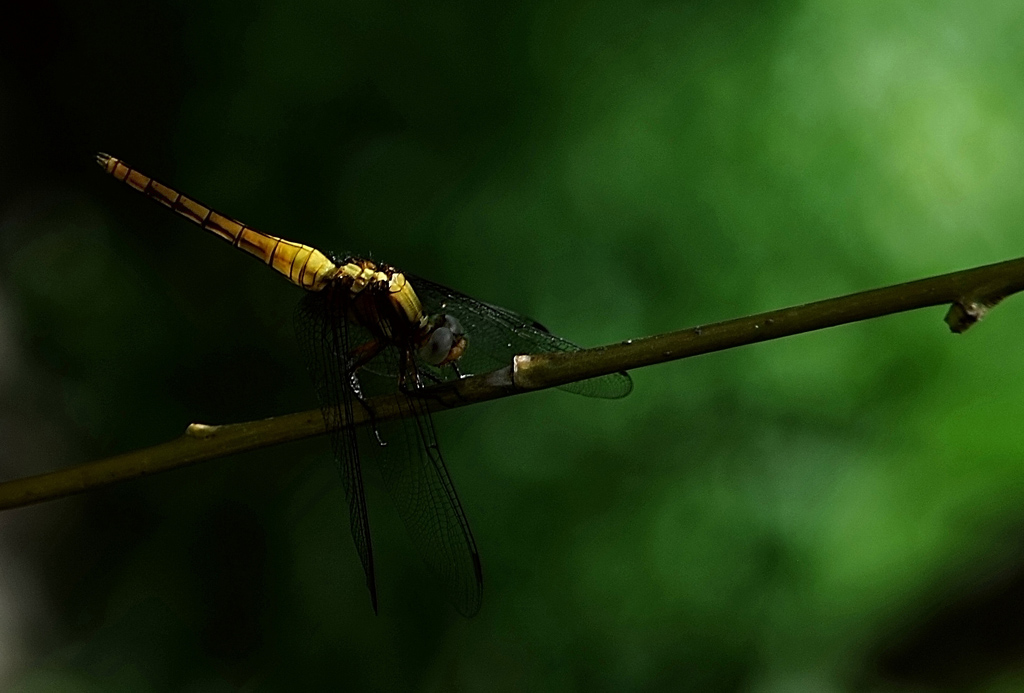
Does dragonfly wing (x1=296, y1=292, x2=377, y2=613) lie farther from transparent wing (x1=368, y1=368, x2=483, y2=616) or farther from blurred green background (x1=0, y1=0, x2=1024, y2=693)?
blurred green background (x1=0, y1=0, x2=1024, y2=693)

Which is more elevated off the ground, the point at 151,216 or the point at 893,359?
the point at 151,216

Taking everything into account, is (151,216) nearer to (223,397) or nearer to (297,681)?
(223,397)

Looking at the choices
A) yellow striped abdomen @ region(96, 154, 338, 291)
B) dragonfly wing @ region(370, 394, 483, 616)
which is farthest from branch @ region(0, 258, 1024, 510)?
yellow striped abdomen @ region(96, 154, 338, 291)

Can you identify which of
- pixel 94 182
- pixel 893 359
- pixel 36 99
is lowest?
pixel 893 359

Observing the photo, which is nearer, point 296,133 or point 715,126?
point 715,126

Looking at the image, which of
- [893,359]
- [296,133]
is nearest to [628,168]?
[893,359]

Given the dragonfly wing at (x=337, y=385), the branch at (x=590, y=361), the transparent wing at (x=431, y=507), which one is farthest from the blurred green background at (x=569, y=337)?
the branch at (x=590, y=361)

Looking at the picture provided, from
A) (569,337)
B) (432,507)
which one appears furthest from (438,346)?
(569,337)

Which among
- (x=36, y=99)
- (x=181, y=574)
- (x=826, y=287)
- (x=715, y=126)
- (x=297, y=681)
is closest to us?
(x=826, y=287)

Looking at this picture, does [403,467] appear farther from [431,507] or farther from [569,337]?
[569,337]
